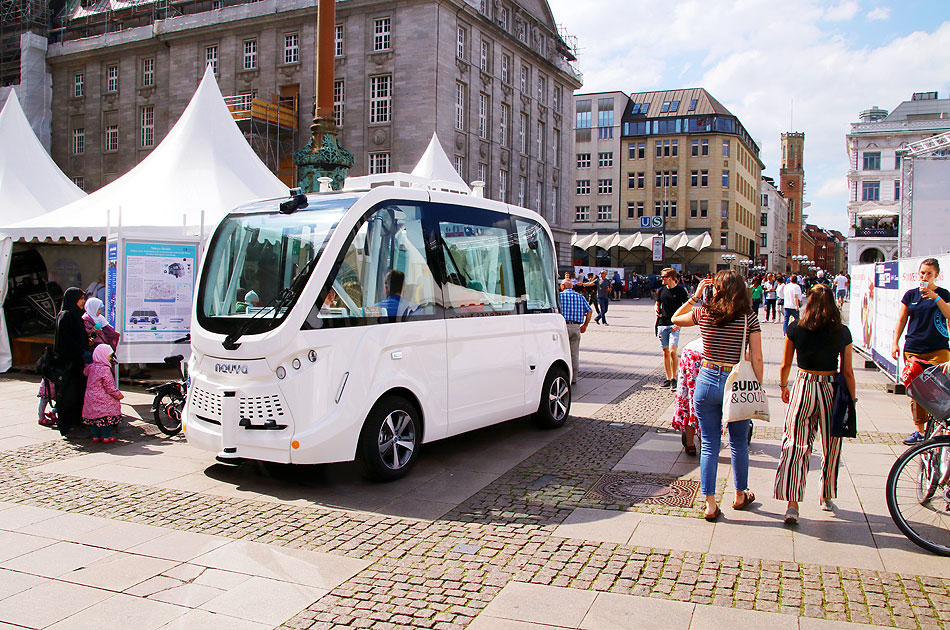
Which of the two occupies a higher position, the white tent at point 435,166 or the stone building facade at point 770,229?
the stone building facade at point 770,229

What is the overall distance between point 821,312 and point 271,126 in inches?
1518

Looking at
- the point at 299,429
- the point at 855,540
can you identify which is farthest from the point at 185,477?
the point at 855,540

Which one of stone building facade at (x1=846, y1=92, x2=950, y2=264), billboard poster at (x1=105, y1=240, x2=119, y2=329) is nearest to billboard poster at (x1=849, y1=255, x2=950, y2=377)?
billboard poster at (x1=105, y1=240, x2=119, y2=329)

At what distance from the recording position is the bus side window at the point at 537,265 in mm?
9031

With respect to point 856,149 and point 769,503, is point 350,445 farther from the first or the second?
point 856,149

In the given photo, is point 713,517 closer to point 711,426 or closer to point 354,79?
point 711,426

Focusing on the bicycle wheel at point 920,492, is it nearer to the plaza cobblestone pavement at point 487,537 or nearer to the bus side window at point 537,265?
the plaza cobblestone pavement at point 487,537

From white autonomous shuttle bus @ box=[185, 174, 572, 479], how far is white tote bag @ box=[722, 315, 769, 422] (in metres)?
2.81

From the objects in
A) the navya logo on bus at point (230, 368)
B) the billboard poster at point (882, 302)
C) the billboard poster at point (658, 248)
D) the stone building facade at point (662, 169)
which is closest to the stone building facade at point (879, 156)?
the stone building facade at point (662, 169)

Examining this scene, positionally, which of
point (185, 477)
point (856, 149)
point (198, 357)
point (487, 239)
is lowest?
point (185, 477)

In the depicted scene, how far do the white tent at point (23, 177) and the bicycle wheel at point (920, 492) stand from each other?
1701 centimetres

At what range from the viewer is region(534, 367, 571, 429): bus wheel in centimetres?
913

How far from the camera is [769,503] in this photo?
6.24 meters

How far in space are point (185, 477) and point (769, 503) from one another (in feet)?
17.1
